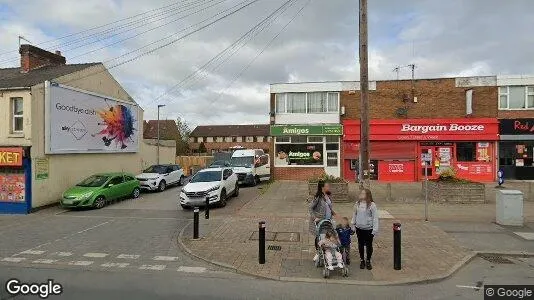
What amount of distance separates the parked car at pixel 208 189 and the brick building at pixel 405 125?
8797mm

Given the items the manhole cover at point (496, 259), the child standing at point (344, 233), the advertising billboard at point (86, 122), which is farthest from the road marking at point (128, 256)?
the advertising billboard at point (86, 122)

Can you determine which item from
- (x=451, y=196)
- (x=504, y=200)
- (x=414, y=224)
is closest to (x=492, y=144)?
(x=451, y=196)

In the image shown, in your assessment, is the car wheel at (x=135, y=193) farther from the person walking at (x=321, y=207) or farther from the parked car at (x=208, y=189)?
the person walking at (x=321, y=207)

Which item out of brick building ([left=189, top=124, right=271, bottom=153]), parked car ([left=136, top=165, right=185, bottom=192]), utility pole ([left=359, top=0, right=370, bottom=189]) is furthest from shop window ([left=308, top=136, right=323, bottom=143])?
brick building ([left=189, top=124, right=271, bottom=153])

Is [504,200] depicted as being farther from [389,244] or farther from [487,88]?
[487,88]

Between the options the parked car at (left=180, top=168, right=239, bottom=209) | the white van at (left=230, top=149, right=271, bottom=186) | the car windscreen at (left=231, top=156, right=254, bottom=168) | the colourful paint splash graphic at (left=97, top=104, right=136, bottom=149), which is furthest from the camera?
the car windscreen at (left=231, top=156, right=254, bottom=168)

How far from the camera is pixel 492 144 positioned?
75.3 feet

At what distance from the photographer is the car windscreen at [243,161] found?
23375mm

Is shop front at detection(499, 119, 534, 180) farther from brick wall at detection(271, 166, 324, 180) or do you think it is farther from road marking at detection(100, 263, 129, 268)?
road marking at detection(100, 263, 129, 268)

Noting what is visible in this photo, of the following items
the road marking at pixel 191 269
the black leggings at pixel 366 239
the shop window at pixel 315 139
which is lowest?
the road marking at pixel 191 269

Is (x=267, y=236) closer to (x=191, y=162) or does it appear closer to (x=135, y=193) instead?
(x=135, y=193)

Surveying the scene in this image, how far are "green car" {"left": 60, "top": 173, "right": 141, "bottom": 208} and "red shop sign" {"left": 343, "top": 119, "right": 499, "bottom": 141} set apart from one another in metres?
13.2

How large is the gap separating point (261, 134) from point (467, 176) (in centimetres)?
6355

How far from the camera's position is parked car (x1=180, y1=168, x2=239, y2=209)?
14.7 meters
